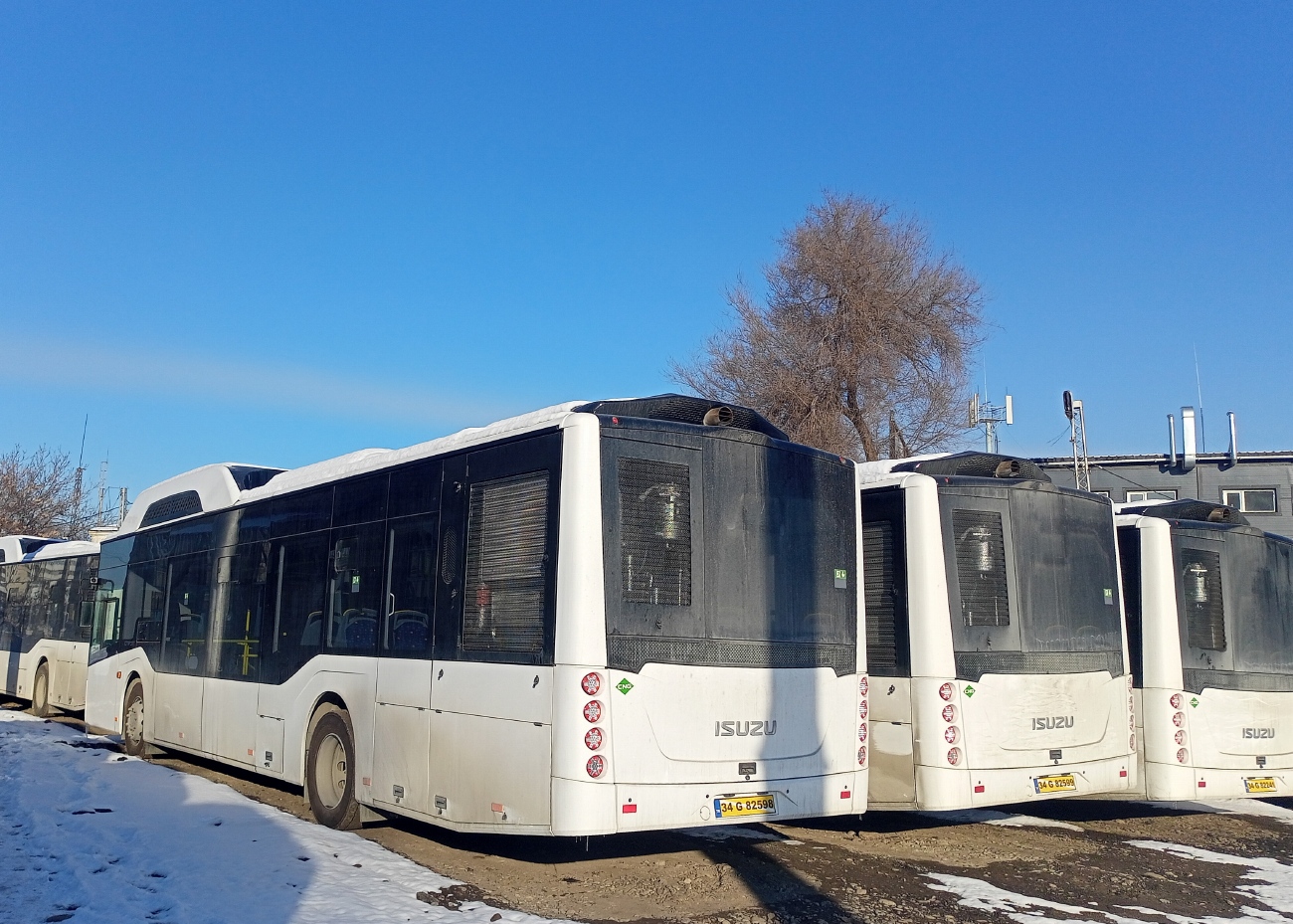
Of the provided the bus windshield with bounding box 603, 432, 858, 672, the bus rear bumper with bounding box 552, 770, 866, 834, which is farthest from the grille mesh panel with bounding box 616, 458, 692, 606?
the bus rear bumper with bounding box 552, 770, 866, 834

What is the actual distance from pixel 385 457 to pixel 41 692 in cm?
1565

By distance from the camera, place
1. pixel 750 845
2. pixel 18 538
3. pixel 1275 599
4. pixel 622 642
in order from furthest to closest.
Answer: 1. pixel 18 538
2. pixel 1275 599
3. pixel 750 845
4. pixel 622 642

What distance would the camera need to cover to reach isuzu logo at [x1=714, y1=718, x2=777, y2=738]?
7.70m

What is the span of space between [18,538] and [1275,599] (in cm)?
2439

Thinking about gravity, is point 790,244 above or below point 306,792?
above

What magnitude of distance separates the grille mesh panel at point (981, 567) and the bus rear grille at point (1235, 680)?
284 centimetres

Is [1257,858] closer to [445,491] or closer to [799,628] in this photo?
[799,628]

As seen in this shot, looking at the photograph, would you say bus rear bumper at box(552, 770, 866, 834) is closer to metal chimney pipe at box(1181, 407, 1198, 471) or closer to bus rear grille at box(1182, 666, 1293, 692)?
bus rear grille at box(1182, 666, 1293, 692)

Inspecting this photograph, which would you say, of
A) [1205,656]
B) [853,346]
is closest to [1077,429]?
[853,346]

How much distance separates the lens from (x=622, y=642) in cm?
735

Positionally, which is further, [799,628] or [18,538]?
[18,538]

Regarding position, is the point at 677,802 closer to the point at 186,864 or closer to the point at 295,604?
the point at 186,864

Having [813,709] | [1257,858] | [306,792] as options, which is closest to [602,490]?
[813,709]

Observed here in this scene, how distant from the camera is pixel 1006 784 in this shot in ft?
31.5
